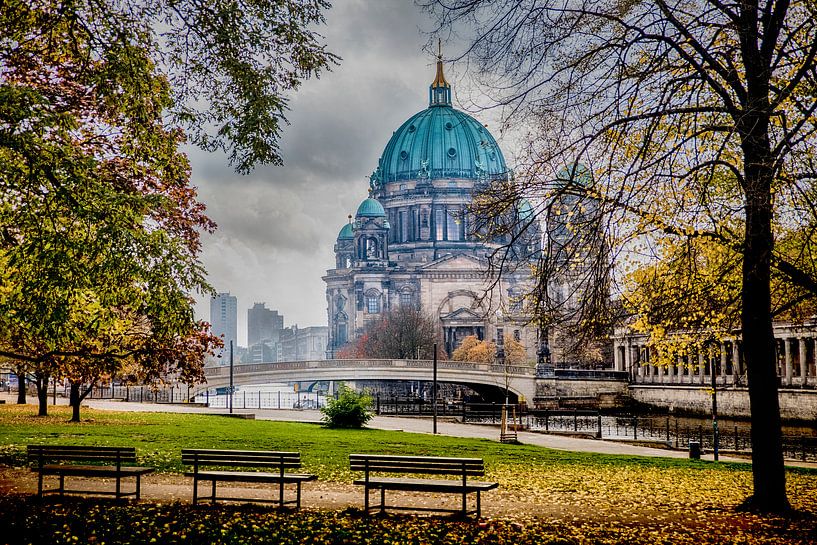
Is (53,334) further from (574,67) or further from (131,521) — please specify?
(574,67)

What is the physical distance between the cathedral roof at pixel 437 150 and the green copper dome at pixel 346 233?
45.0 ft

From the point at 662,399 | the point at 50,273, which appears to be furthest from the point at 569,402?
the point at 50,273

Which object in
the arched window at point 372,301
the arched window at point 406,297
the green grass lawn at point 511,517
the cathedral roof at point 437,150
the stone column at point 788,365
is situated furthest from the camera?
the cathedral roof at point 437,150

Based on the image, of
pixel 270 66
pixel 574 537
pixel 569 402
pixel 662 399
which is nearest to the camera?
pixel 574 537

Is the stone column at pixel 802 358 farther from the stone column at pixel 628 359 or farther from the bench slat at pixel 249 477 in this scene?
the bench slat at pixel 249 477

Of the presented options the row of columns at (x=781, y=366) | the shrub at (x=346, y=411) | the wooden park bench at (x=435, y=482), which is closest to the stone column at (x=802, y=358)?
the row of columns at (x=781, y=366)

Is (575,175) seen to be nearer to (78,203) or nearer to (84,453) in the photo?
(78,203)

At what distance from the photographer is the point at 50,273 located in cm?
1093

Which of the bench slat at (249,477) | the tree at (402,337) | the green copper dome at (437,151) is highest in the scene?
the green copper dome at (437,151)

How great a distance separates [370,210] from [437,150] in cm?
1595

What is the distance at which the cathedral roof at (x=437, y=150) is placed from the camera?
444 feet

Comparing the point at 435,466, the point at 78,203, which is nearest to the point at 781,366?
the point at 435,466

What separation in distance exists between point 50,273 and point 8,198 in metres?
1.76

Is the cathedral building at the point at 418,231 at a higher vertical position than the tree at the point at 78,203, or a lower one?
higher
